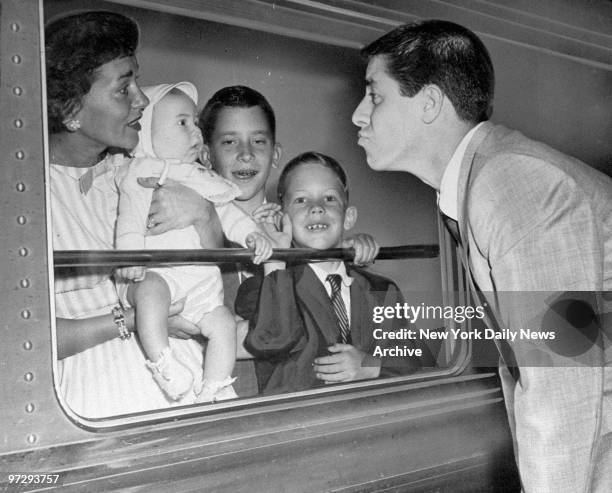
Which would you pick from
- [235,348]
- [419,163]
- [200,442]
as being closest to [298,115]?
[419,163]

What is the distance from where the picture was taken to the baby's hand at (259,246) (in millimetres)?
1587

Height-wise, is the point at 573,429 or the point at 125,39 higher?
the point at 125,39

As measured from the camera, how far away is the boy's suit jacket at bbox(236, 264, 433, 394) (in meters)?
1.56

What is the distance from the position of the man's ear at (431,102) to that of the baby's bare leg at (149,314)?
794 millimetres

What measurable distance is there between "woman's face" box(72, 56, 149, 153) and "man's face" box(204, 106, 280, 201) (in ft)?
0.62

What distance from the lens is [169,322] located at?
1.44 m

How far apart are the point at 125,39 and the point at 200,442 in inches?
34.1

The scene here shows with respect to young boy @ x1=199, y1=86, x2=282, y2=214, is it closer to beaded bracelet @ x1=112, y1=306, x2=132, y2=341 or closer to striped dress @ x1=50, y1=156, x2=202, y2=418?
striped dress @ x1=50, y1=156, x2=202, y2=418

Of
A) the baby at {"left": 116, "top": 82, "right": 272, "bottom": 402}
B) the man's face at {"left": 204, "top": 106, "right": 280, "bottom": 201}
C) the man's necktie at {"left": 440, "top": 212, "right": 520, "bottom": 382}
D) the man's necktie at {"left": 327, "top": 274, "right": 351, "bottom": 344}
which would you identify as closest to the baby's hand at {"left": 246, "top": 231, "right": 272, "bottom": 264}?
the baby at {"left": 116, "top": 82, "right": 272, "bottom": 402}

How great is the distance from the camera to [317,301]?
1.68 meters

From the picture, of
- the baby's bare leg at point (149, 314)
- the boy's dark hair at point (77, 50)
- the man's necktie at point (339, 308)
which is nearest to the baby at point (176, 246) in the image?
the baby's bare leg at point (149, 314)

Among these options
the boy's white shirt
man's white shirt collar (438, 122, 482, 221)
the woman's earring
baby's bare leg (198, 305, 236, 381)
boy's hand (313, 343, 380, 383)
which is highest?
the woman's earring

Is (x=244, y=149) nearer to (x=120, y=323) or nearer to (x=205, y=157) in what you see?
(x=205, y=157)

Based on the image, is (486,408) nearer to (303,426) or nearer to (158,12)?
(303,426)
